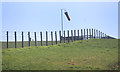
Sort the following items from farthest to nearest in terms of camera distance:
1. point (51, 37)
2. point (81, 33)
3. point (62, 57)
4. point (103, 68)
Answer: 1. point (81, 33)
2. point (51, 37)
3. point (62, 57)
4. point (103, 68)

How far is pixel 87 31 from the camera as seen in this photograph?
4384 cm

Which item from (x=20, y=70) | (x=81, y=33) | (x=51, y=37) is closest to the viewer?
(x=20, y=70)

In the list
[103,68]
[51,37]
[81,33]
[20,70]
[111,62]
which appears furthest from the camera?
[81,33]

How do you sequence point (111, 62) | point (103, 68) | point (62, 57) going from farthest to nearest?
point (62, 57), point (111, 62), point (103, 68)

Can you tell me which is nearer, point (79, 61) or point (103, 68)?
point (103, 68)

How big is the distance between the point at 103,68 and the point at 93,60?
280cm

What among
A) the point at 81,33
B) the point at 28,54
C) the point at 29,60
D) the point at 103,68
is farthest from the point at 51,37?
the point at 103,68

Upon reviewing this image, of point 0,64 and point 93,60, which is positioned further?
point 93,60

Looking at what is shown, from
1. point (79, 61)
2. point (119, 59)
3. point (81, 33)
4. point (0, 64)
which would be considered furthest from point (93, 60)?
point (81, 33)

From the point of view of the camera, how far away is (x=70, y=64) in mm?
19734

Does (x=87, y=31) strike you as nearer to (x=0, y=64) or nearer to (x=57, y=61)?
(x=57, y=61)

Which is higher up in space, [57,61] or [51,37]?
[51,37]

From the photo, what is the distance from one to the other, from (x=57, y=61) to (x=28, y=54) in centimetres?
467

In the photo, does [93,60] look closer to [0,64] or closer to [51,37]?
[0,64]
